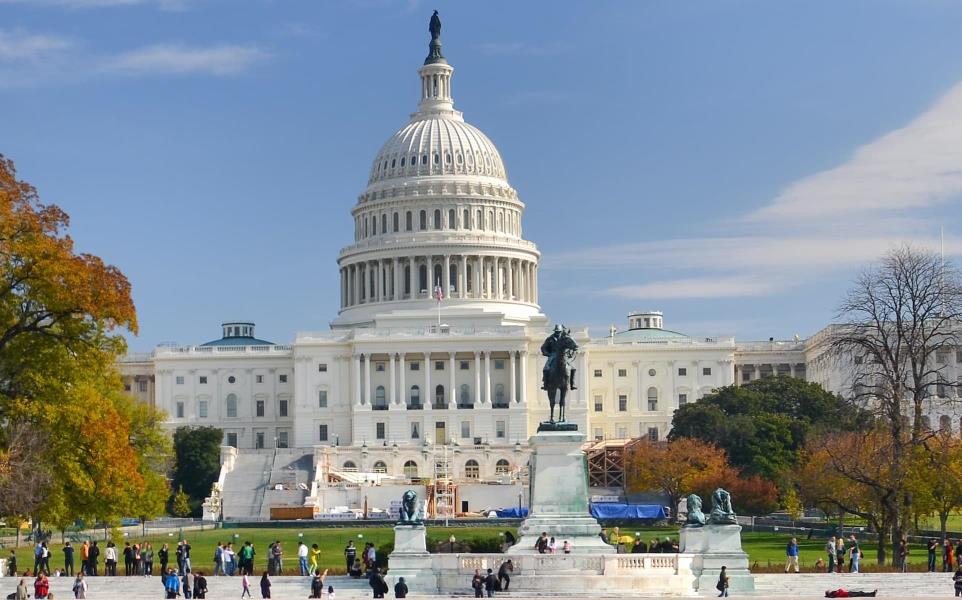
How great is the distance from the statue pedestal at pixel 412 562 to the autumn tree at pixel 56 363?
8705 millimetres

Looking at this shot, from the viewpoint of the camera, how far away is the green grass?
68425 millimetres

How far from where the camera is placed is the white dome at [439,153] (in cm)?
17362

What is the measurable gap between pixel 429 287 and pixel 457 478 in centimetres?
3059

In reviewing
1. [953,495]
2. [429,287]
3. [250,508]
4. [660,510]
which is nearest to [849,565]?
[953,495]

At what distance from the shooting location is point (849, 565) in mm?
64188

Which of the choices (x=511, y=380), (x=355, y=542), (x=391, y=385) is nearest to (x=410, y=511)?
(x=355, y=542)

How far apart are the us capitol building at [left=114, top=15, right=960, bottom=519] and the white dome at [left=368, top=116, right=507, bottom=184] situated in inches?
6.2

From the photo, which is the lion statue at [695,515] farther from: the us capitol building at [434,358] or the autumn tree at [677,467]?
the us capitol building at [434,358]

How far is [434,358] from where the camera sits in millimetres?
161250

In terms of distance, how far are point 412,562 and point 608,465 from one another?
84.3 meters

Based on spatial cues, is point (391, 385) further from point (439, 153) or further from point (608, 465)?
point (608, 465)

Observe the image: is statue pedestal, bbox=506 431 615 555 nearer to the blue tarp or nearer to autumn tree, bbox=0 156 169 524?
autumn tree, bbox=0 156 169 524

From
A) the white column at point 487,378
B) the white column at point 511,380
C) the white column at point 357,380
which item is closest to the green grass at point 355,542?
the white column at point 357,380

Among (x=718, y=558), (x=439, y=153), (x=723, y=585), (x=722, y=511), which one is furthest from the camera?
(x=439, y=153)
